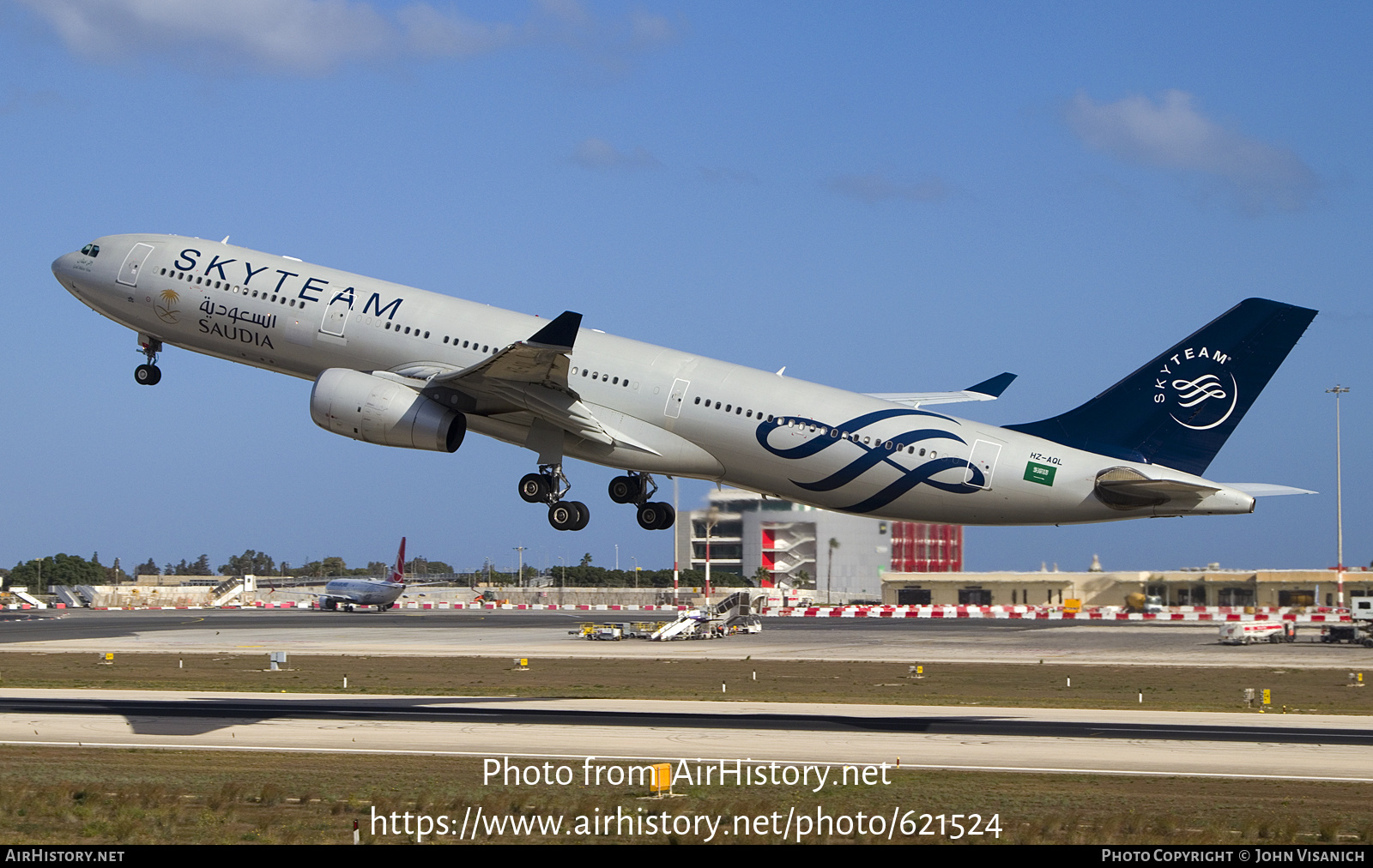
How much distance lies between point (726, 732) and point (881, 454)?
9.50 metres

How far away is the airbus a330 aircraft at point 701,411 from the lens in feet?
124

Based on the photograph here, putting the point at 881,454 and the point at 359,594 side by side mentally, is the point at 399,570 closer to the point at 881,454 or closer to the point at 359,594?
the point at 359,594

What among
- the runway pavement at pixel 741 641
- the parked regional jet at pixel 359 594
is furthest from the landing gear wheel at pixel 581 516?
the parked regional jet at pixel 359 594

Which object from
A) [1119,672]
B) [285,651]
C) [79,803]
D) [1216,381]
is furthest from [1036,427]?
[285,651]

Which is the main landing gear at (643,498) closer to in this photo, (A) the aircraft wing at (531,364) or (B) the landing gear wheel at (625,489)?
(B) the landing gear wheel at (625,489)

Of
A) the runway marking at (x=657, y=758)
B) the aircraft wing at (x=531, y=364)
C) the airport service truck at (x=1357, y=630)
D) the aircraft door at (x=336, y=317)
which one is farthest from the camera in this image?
the airport service truck at (x=1357, y=630)

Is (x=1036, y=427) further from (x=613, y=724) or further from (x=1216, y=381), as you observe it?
(x=613, y=724)

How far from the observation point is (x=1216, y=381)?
37.8m

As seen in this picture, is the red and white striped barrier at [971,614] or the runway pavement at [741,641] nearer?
the runway pavement at [741,641]

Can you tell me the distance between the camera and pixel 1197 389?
124 feet

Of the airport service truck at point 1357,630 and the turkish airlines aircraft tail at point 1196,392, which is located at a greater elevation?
the turkish airlines aircraft tail at point 1196,392

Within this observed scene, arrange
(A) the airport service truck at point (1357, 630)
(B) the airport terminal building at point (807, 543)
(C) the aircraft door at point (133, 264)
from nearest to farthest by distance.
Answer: (C) the aircraft door at point (133, 264), (B) the airport terminal building at point (807, 543), (A) the airport service truck at point (1357, 630)

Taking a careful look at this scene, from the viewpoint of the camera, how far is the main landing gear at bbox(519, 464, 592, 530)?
41500 millimetres

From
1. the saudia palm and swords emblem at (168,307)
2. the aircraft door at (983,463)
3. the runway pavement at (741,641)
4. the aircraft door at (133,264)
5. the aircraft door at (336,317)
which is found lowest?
the runway pavement at (741,641)
